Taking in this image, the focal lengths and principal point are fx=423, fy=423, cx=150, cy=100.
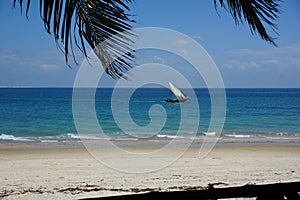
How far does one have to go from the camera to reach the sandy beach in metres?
7.86

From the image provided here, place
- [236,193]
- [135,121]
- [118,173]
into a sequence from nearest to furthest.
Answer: [236,193], [118,173], [135,121]

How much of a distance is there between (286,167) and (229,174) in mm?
2156

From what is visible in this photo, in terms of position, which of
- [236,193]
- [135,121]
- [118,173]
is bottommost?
[135,121]

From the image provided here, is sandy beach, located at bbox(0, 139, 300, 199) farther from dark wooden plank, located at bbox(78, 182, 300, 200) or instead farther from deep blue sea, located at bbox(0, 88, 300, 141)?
dark wooden plank, located at bbox(78, 182, 300, 200)

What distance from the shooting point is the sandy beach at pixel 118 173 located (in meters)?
7.86

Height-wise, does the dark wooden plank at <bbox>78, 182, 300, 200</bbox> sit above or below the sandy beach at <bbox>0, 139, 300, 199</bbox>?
above

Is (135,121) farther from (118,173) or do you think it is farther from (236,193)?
(236,193)

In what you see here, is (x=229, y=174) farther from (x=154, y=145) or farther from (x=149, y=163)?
(x=154, y=145)

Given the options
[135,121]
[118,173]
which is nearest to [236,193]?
[118,173]

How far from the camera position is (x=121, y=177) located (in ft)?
30.6

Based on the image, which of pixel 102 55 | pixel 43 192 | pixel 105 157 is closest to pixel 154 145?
pixel 105 157

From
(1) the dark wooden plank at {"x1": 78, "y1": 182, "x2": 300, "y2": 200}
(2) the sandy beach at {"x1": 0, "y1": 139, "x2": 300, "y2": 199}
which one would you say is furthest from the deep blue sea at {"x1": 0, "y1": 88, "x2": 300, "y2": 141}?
(2) the sandy beach at {"x1": 0, "y1": 139, "x2": 300, "y2": 199}

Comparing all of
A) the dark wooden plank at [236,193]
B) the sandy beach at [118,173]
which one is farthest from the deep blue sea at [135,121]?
the sandy beach at [118,173]

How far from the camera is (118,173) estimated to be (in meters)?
10.1
